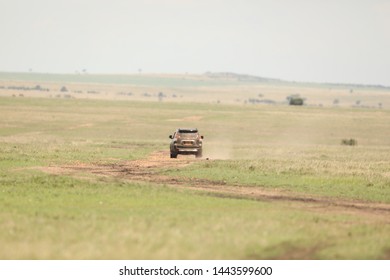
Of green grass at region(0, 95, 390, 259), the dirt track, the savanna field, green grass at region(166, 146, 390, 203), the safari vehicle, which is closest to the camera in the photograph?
green grass at region(0, 95, 390, 259)

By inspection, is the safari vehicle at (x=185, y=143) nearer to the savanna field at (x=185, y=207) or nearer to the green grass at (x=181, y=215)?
the savanna field at (x=185, y=207)

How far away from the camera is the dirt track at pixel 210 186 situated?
28089 millimetres

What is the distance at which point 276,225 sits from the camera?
22.2m

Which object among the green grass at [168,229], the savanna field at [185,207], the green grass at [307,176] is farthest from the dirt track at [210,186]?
the green grass at [168,229]

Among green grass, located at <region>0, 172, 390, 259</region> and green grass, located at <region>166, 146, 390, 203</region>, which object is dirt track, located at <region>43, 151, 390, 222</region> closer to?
green grass, located at <region>166, 146, 390, 203</region>

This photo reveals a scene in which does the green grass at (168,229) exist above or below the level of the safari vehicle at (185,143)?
above

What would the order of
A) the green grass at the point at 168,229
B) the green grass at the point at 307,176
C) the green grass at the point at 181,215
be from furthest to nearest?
the green grass at the point at 307,176 → the green grass at the point at 181,215 → the green grass at the point at 168,229

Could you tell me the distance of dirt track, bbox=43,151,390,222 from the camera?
92.2 ft

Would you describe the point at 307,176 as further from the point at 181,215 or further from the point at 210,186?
the point at 181,215

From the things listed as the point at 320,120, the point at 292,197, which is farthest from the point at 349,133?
the point at 292,197

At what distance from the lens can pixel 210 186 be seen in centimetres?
3419

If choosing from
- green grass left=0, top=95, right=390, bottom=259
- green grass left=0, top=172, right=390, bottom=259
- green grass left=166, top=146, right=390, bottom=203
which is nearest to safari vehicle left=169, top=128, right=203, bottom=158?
green grass left=0, top=95, right=390, bottom=259

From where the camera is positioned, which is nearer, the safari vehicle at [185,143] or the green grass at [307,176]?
the green grass at [307,176]
